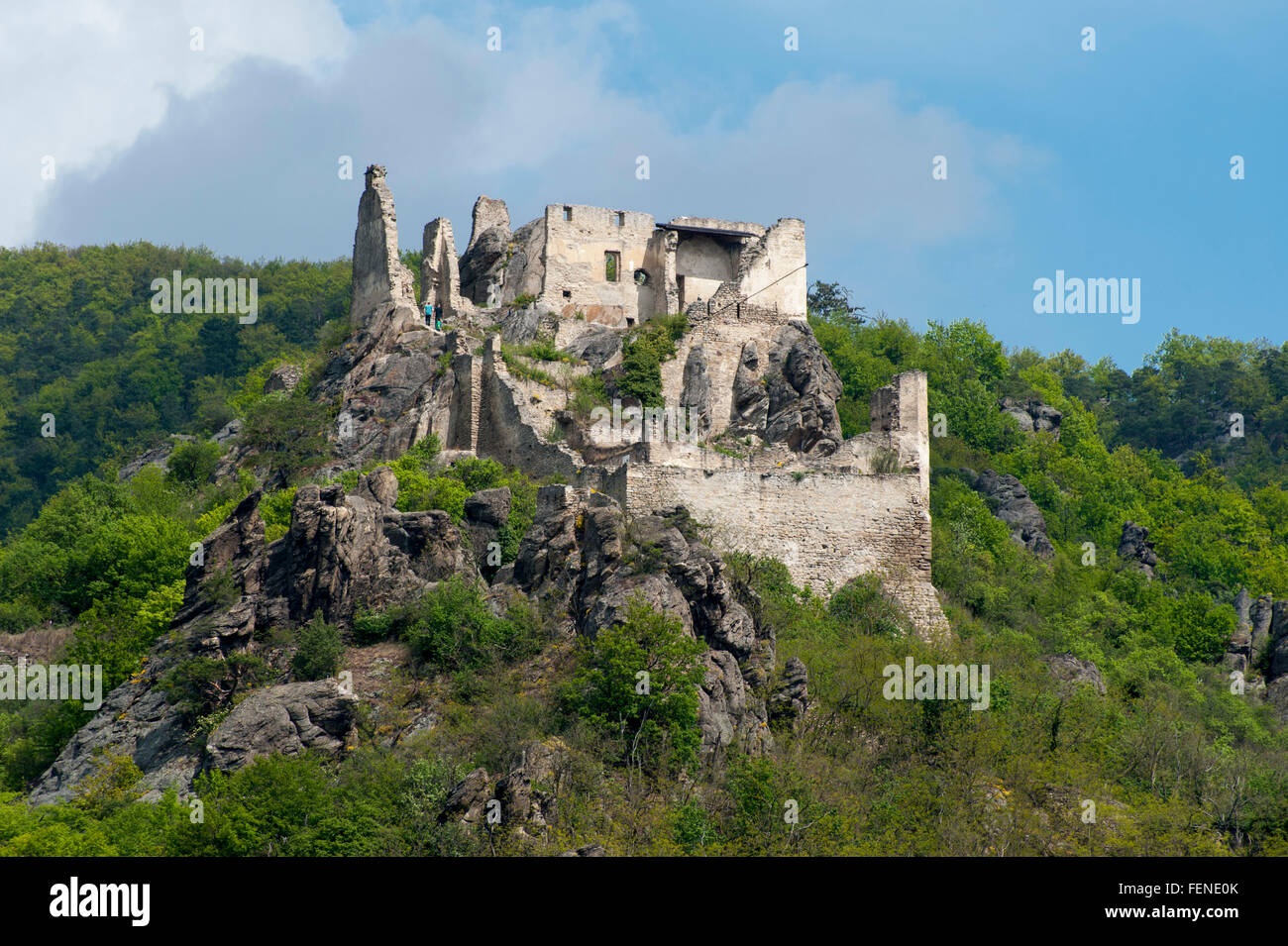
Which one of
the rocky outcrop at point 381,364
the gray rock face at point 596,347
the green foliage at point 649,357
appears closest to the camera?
the rocky outcrop at point 381,364

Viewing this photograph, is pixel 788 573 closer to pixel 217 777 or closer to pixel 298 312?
pixel 217 777

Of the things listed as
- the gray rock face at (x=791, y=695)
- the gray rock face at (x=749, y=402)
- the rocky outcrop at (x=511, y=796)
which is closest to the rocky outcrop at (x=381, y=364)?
the gray rock face at (x=749, y=402)

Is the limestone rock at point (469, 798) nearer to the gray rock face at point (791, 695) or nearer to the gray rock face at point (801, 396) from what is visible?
the gray rock face at point (791, 695)

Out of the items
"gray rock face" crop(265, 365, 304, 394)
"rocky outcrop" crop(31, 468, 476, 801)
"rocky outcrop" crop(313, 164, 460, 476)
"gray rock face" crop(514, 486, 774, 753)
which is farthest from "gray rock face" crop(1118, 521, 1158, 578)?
"rocky outcrop" crop(31, 468, 476, 801)

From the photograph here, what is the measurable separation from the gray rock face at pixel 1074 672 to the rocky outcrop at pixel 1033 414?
28263mm

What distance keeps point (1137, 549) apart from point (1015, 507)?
16.6 ft

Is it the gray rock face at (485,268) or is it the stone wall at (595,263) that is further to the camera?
the gray rock face at (485,268)

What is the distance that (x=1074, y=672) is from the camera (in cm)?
4294

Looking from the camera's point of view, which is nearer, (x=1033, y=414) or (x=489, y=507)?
(x=489, y=507)

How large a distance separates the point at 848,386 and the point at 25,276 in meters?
69.7

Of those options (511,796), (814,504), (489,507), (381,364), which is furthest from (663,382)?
(511,796)

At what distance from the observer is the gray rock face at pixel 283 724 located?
3375 centimetres

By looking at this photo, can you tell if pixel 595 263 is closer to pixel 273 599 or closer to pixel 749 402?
pixel 749 402
